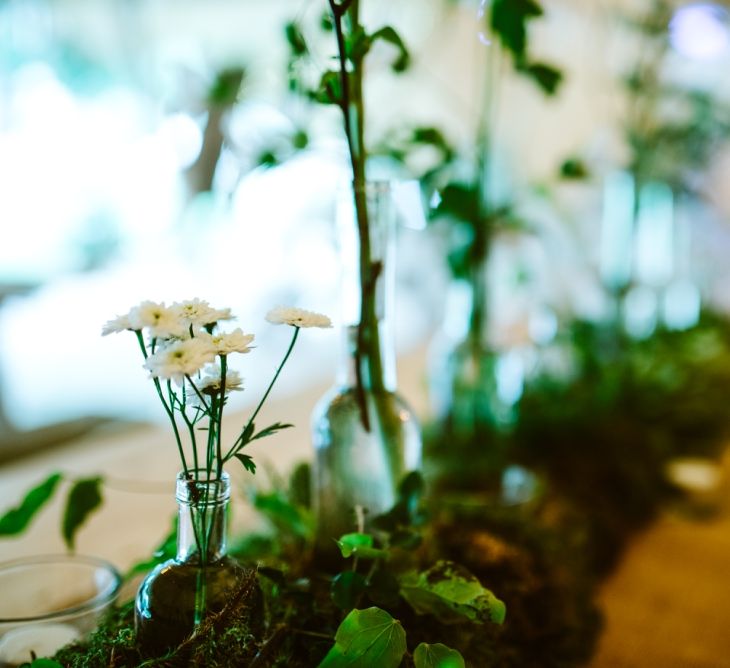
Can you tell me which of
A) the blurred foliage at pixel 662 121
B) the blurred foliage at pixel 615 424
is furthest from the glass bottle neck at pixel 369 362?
the blurred foliage at pixel 662 121

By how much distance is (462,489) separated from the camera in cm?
87

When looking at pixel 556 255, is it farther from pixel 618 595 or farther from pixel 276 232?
pixel 618 595

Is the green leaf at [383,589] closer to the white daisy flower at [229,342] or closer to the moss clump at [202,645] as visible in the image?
the moss clump at [202,645]

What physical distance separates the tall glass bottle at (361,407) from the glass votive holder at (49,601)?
16cm

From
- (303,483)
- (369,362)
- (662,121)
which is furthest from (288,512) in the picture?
(662,121)

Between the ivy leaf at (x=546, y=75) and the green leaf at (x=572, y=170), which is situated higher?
the ivy leaf at (x=546, y=75)

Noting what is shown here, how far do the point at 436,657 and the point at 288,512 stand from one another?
0.25 m

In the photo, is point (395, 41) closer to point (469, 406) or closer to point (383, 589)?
point (383, 589)

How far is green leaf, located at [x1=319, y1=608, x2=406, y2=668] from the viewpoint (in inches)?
14.0

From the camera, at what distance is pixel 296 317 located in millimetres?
365

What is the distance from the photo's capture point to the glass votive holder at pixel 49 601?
1.41 feet

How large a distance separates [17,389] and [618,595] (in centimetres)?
312

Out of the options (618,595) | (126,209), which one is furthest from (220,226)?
(618,595)

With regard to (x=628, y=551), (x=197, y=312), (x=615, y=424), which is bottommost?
(x=628, y=551)
